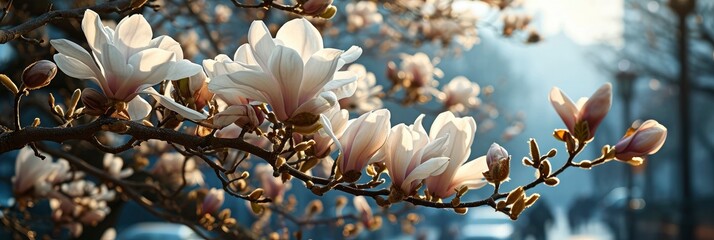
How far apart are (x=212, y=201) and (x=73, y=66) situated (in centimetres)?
93

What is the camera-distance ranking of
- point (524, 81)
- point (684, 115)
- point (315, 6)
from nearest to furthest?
point (315, 6) < point (684, 115) < point (524, 81)

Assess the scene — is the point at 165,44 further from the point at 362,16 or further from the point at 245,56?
the point at 362,16

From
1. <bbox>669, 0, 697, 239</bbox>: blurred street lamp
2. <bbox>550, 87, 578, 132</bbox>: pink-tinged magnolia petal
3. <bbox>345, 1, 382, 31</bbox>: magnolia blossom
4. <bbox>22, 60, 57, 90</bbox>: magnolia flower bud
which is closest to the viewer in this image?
<bbox>22, 60, 57, 90</bbox>: magnolia flower bud

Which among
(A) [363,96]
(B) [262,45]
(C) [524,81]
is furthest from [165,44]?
(C) [524,81]

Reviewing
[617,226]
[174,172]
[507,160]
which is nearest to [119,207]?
[174,172]

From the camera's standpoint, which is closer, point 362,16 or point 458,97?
point 458,97

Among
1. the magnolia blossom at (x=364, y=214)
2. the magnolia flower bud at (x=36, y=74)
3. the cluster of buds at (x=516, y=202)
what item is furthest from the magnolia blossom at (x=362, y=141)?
the magnolia blossom at (x=364, y=214)

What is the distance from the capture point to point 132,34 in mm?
1186

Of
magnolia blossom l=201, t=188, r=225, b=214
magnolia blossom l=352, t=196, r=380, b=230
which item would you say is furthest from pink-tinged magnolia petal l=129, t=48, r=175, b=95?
magnolia blossom l=352, t=196, r=380, b=230

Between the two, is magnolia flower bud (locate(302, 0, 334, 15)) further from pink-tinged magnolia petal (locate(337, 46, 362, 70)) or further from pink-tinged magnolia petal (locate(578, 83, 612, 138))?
pink-tinged magnolia petal (locate(578, 83, 612, 138))

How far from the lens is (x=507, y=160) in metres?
1.21

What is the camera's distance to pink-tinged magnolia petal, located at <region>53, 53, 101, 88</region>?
117 centimetres

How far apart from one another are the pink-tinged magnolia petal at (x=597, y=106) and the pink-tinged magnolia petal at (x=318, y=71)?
16.2 inches

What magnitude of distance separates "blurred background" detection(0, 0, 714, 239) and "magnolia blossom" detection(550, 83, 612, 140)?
815 mm
